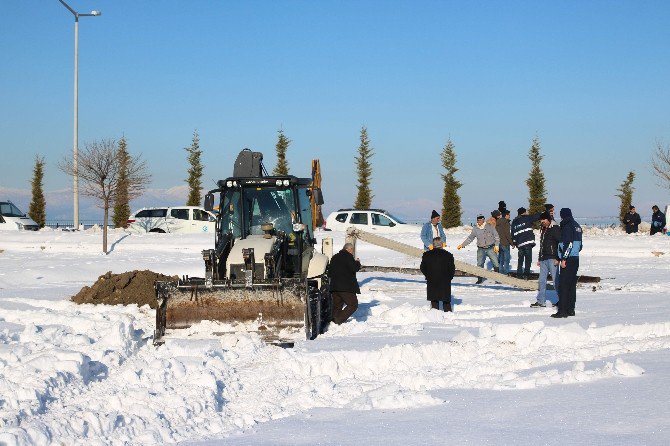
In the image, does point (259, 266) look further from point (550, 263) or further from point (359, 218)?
point (359, 218)

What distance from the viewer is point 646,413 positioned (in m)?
6.01

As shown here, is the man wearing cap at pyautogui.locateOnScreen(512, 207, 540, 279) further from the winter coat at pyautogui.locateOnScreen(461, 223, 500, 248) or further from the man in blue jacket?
the man in blue jacket

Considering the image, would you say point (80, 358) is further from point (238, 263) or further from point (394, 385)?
point (238, 263)

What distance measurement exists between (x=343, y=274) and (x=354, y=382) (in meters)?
4.31

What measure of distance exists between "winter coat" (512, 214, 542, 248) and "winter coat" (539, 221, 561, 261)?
4725 millimetres

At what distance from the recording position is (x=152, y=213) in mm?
33969

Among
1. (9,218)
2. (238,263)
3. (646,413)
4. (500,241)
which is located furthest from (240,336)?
(9,218)

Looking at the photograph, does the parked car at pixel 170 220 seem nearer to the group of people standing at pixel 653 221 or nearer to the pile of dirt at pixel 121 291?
the pile of dirt at pixel 121 291

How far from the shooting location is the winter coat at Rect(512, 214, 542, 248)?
60.1 ft

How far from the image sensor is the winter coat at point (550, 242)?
521 inches

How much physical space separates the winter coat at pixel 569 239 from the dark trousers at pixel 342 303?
335 cm

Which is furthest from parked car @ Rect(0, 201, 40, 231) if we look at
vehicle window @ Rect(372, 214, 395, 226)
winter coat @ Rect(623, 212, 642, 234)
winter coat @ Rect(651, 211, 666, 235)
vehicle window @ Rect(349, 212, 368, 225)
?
winter coat @ Rect(651, 211, 666, 235)

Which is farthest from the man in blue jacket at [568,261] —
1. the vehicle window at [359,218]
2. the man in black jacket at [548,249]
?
the vehicle window at [359,218]

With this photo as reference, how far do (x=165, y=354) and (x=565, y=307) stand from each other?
6494 mm
